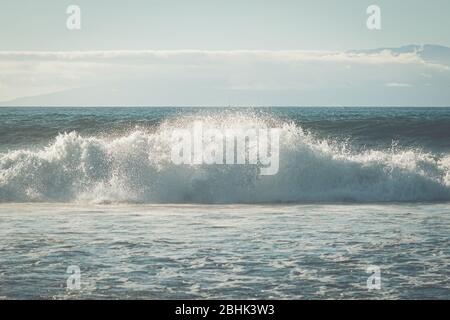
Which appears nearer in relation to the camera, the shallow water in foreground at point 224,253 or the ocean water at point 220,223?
the shallow water in foreground at point 224,253

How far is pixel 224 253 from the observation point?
10484 millimetres

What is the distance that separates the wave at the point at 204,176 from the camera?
1881 cm

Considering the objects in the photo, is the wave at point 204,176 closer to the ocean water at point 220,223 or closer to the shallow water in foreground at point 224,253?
the ocean water at point 220,223

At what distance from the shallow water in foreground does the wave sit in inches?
121

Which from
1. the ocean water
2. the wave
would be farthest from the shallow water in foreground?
the wave

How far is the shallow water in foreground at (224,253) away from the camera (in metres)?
8.41

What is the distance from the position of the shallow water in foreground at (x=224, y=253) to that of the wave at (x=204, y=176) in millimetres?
3073

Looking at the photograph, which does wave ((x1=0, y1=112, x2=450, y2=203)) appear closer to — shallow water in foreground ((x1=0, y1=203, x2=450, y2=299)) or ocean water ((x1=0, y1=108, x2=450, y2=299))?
ocean water ((x1=0, y1=108, x2=450, y2=299))

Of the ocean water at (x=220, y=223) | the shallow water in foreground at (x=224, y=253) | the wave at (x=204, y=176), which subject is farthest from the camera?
the wave at (x=204, y=176)

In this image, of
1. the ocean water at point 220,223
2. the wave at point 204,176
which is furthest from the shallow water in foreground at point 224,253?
the wave at point 204,176

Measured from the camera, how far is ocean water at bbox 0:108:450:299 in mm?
8727

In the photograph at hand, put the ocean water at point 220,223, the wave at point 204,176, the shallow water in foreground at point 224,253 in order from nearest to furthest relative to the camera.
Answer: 1. the shallow water in foreground at point 224,253
2. the ocean water at point 220,223
3. the wave at point 204,176
